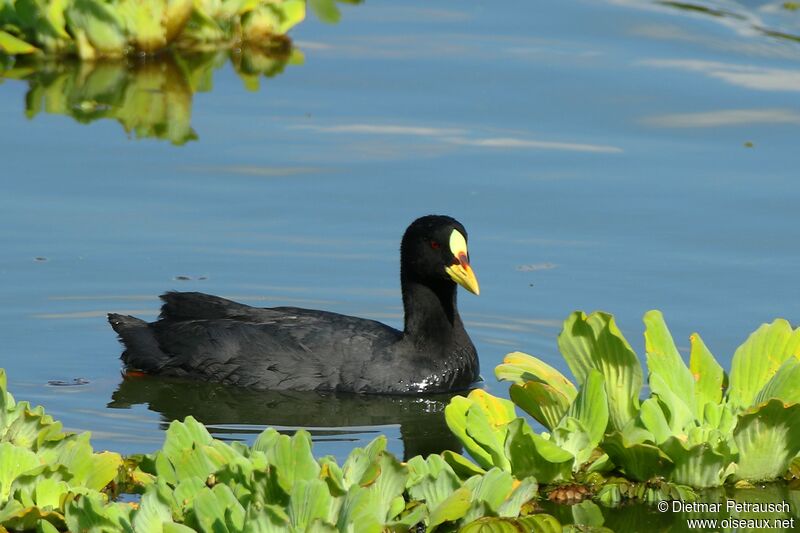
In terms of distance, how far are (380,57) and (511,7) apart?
211 cm

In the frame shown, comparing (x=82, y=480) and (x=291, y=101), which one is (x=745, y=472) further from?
(x=291, y=101)

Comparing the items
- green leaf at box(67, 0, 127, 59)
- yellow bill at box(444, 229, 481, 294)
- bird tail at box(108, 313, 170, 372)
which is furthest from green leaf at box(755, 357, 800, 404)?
green leaf at box(67, 0, 127, 59)

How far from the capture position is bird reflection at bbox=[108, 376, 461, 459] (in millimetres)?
7809

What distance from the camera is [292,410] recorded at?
8227 mm

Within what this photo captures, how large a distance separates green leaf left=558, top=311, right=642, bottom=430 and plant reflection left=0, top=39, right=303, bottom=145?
571 cm

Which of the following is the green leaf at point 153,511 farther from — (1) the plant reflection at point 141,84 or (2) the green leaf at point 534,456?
(1) the plant reflection at point 141,84

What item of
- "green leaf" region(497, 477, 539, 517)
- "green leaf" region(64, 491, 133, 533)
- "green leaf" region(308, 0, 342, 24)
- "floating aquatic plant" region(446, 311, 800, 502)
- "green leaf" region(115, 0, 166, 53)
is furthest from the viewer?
"green leaf" region(308, 0, 342, 24)

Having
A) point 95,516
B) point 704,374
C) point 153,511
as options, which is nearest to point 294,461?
point 153,511

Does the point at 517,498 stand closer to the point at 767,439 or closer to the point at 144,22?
the point at 767,439

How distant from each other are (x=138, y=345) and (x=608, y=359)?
117 inches

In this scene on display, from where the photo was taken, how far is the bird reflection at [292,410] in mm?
7809

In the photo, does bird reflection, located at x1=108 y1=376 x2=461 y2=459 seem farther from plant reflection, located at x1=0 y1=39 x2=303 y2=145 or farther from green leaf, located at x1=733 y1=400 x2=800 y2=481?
plant reflection, located at x1=0 y1=39 x2=303 y2=145

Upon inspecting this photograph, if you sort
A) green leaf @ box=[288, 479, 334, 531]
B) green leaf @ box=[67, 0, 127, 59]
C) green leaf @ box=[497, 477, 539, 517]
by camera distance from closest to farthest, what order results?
green leaf @ box=[288, 479, 334, 531]
green leaf @ box=[497, 477, 539, 517]
green leaf @ box=[67, 0, 127, 59]

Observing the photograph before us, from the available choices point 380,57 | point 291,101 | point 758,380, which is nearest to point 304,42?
point 380,57
